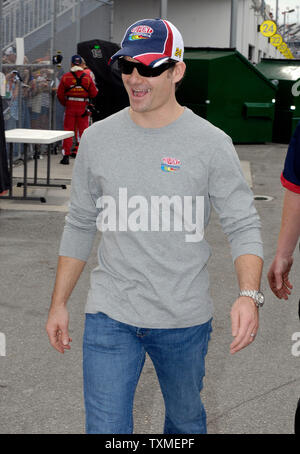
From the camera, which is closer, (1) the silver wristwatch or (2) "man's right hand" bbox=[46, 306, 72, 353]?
(1) the silver wristwatch

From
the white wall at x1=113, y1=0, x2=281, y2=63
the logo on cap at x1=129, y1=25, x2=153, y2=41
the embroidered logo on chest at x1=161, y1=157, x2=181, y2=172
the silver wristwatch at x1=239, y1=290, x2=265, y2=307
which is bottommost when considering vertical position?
the silver wristwatch at x1=239, y1=290, x2=265, y2=307

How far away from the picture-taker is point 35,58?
17.1 m

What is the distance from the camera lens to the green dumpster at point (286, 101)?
2236cm

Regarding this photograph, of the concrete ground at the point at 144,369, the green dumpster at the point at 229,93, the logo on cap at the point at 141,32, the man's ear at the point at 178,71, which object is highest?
the logo on cap at the point at 141,32

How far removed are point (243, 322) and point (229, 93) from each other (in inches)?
745

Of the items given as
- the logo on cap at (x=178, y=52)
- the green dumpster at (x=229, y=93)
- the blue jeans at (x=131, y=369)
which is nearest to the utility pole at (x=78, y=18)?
the green dumpster at (x=229, y=93)

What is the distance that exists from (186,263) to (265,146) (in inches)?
770

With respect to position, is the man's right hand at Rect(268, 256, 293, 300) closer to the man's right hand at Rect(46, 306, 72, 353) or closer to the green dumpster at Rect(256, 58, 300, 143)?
the man's right hand at Rect(46, 306, 72, 353)

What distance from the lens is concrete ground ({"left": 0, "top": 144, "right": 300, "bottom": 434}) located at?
442 centimetres

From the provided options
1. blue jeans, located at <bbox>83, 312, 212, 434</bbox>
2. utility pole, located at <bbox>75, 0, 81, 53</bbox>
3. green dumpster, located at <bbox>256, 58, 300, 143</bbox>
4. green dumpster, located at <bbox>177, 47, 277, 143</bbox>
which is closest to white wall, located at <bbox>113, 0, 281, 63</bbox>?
green dumpster, located at <bbox>256, 58, 300, 143</bbox>

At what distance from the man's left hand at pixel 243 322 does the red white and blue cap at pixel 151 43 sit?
36.3 inches

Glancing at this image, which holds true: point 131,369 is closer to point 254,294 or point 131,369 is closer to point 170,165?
point 254,294

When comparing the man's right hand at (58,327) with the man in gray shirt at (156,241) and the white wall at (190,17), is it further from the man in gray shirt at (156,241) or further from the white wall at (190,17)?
the white wall at (190,17)
